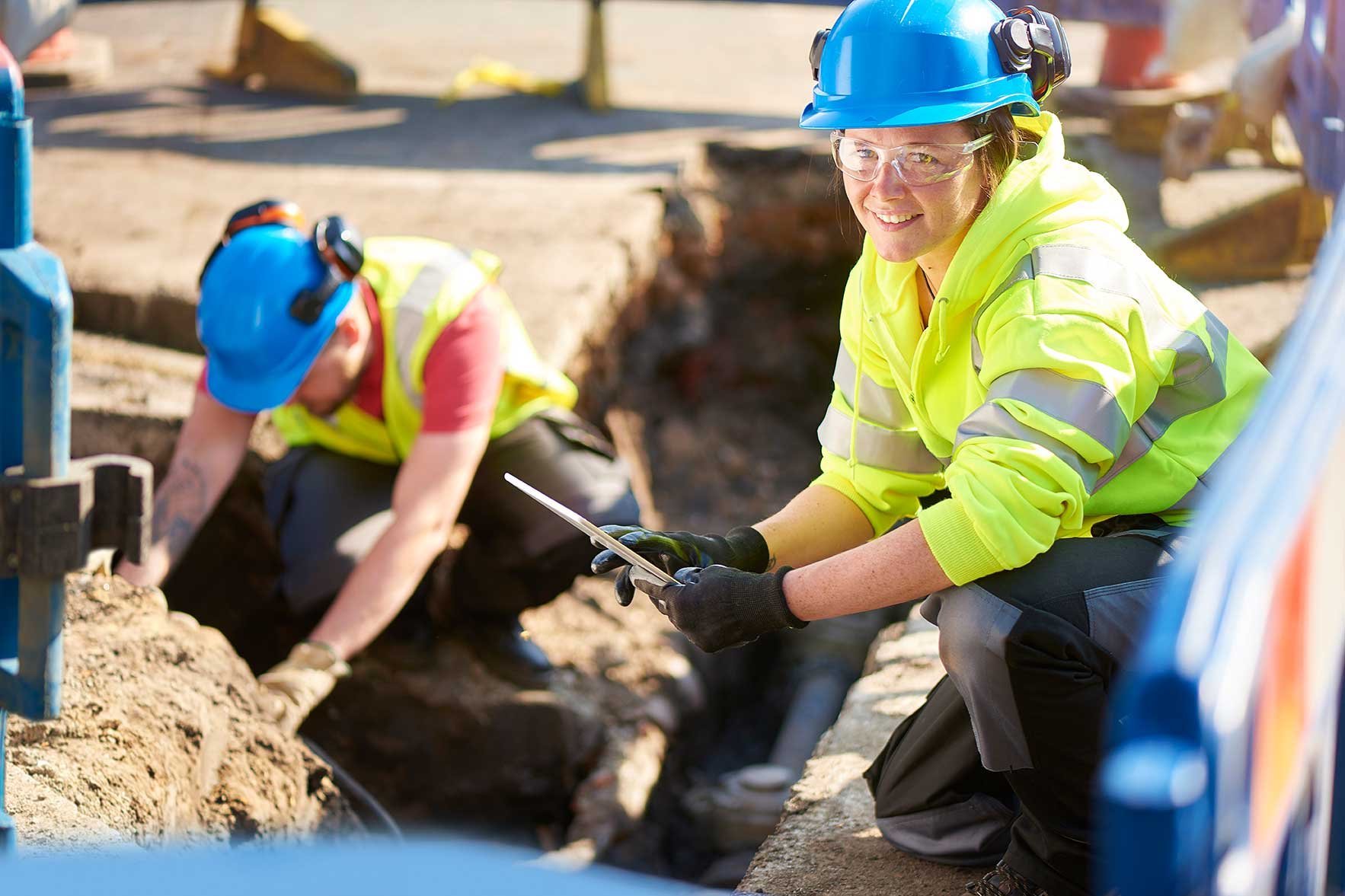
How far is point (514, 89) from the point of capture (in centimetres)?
686

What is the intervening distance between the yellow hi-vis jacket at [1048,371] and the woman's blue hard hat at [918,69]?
0.41 ft

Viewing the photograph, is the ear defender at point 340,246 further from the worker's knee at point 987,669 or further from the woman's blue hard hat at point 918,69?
the worker's knee at point 987,669

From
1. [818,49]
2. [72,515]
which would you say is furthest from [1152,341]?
[72,515]

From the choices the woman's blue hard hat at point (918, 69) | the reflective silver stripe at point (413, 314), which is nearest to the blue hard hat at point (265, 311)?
the reflective silver stripe at point (413, 314)

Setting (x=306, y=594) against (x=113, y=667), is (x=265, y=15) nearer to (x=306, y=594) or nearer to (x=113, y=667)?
(x=306, y=594)

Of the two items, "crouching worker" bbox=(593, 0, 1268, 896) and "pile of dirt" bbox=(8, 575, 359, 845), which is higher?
"crouching worker" bbox=(593, 0, 1268, 896)

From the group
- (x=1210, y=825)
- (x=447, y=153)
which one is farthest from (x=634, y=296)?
(x=1210, y=825)

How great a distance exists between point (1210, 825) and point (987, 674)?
99 centimetres

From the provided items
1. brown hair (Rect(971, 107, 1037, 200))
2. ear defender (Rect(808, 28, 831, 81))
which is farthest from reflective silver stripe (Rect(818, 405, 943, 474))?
ear defender (Rect(808, 28, 831, 81))

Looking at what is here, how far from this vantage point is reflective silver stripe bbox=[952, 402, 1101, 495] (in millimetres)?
1741

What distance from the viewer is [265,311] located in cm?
291

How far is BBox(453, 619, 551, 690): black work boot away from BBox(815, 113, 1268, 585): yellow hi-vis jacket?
1.83 metres

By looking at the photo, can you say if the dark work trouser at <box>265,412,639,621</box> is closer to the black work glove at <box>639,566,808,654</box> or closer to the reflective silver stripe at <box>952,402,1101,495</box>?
the black work glove at <box>639,566,808,654</box>

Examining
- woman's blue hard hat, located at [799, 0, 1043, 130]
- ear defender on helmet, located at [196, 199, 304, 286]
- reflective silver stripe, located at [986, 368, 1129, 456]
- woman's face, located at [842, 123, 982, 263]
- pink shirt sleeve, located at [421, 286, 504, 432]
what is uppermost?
woman's blue hard hat, located at [799, 0, 1043, 130]
